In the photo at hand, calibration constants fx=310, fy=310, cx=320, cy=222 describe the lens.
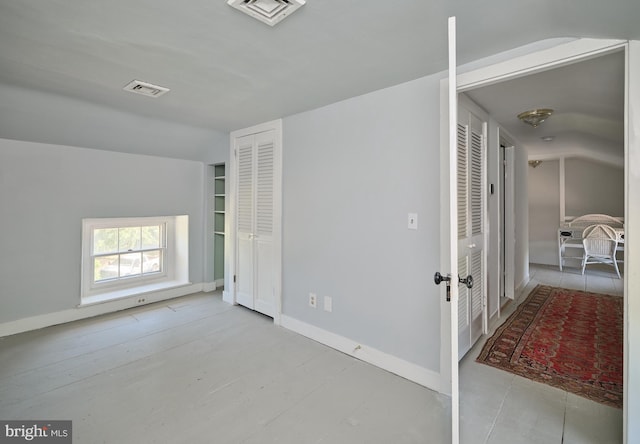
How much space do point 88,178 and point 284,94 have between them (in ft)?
8.20

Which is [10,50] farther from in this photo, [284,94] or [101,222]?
[101,222]

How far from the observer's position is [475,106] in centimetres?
272

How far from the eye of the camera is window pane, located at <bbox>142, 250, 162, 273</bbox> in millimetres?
4167

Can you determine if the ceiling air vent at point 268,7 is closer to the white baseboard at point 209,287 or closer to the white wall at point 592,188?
the white baseboard at point 209,287

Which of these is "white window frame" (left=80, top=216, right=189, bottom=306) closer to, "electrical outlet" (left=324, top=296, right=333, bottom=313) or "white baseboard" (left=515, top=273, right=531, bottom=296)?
"electrical outlet" (left=324, top=296, right=333, bottom=313)

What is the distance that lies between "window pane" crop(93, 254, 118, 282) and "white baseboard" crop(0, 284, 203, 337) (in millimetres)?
386

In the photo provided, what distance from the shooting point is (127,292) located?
3811 millimetres

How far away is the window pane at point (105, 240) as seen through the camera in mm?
3691

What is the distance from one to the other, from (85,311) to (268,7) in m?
3.66

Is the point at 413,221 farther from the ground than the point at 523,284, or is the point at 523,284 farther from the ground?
the point at 413,221

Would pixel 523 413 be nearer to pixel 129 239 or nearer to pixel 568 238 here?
A: pixel 129 239

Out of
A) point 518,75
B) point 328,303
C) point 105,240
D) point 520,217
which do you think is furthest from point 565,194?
point 105,240

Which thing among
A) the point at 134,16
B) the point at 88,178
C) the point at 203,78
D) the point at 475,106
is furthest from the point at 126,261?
the point at 475,106

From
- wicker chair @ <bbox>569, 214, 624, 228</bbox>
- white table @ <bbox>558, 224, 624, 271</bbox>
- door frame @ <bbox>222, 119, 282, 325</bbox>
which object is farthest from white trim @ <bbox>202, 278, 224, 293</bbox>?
wicker chair @ <bbox>569, 214, 624, 228</bbox>
